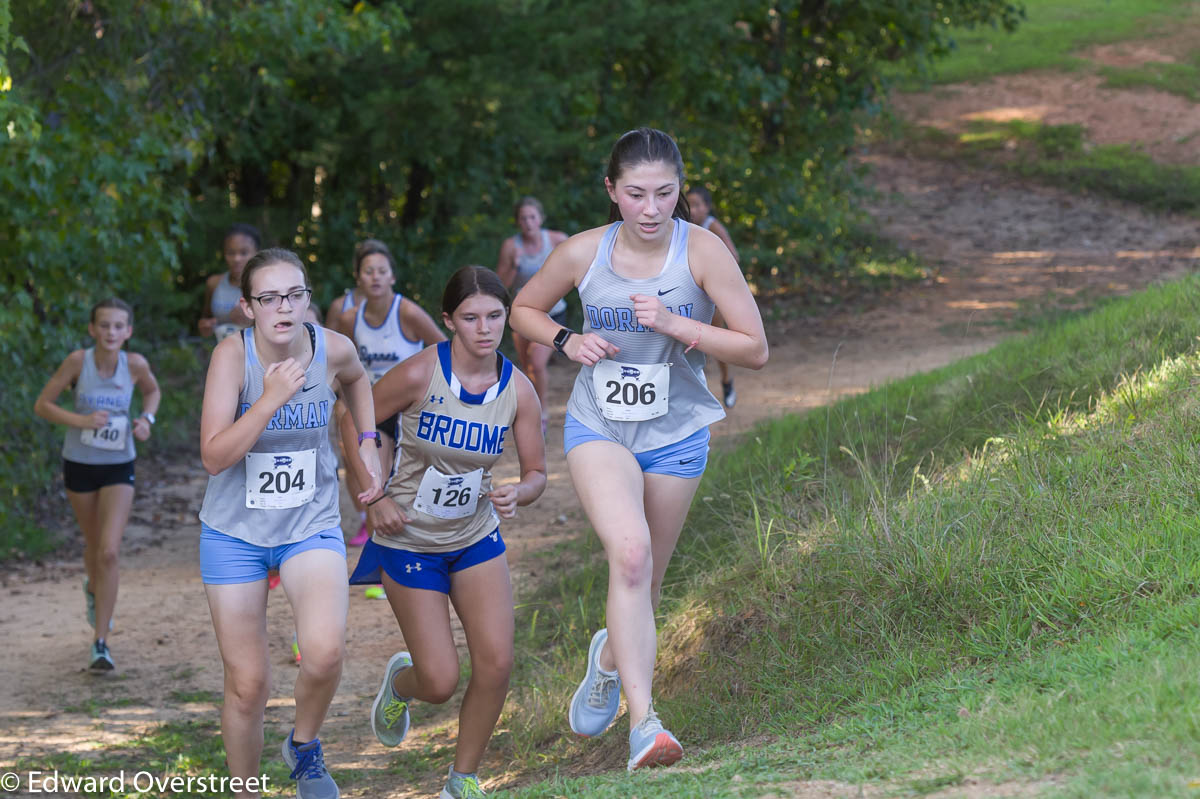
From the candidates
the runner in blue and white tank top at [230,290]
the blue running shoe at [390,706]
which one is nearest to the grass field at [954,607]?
the blue running shoe at [390,706]

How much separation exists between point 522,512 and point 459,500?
16.4 feet

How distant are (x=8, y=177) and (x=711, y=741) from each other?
630 cm

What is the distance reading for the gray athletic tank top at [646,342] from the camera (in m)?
4.54

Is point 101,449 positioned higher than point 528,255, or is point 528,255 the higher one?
point 528,255

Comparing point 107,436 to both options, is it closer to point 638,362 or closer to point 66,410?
point 66,410

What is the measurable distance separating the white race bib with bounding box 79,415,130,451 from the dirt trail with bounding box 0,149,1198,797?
1262 mm

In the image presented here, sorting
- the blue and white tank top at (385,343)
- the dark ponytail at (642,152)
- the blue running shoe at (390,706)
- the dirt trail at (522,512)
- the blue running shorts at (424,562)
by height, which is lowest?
the dirt trail at (522,512)

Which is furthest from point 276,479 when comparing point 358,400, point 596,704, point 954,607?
point 954,607

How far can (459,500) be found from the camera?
4.84 meters

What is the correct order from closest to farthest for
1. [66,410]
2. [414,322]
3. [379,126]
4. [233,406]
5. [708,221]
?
[233,406] → [66,410] → [414,322] → [708,221] → [379,126]

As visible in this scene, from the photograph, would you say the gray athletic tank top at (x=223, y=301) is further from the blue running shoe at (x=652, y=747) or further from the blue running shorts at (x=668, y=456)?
the blue running shoe at (x=652, y=747)

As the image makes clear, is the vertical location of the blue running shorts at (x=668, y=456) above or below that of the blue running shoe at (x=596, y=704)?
above

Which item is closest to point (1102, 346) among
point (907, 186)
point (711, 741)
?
point (711, 741)

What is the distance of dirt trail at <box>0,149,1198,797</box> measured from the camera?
261 inches
